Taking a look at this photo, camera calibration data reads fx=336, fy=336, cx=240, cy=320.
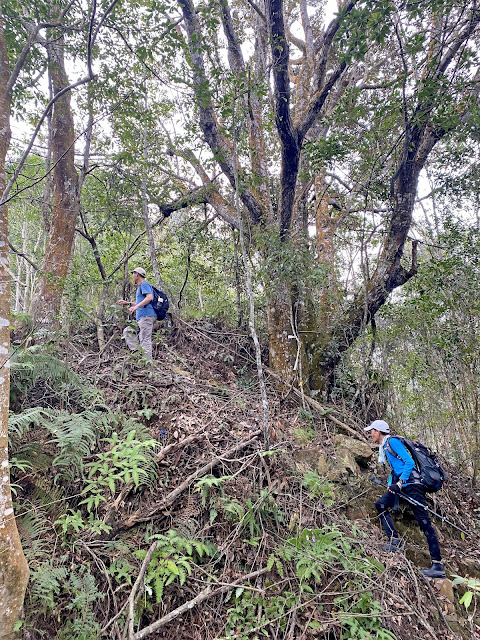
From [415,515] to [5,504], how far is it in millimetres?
4615

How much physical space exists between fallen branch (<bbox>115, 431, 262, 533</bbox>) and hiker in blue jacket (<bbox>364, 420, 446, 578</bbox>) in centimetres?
208

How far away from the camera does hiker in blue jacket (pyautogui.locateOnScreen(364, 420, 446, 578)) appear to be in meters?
4.18

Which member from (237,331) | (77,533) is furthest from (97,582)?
(237,331)

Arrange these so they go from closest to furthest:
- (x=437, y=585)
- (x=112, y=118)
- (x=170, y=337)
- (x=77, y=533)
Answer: (x=77, y=533)
(x=437, y=585)
(x=112, y=118)
(x=170, y=337)

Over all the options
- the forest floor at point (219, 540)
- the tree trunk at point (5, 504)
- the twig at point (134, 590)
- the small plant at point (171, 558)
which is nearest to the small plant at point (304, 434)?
the forest floor at point (219, 540)

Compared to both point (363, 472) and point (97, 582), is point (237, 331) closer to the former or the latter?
point (363, 472)

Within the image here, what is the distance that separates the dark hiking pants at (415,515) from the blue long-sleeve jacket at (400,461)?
0.16 meters

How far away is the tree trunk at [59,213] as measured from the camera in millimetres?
6270

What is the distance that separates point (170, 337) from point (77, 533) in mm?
4798

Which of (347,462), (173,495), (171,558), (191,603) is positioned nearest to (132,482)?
(173,495)

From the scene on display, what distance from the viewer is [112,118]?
7102 mm

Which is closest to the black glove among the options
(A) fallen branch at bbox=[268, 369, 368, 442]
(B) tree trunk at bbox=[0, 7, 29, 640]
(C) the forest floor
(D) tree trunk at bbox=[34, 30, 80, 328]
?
(C) the forest floor

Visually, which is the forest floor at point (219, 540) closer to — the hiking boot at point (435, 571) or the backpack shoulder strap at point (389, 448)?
the hiking boot at point (435, 571)

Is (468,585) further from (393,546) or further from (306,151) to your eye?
(306,151)
